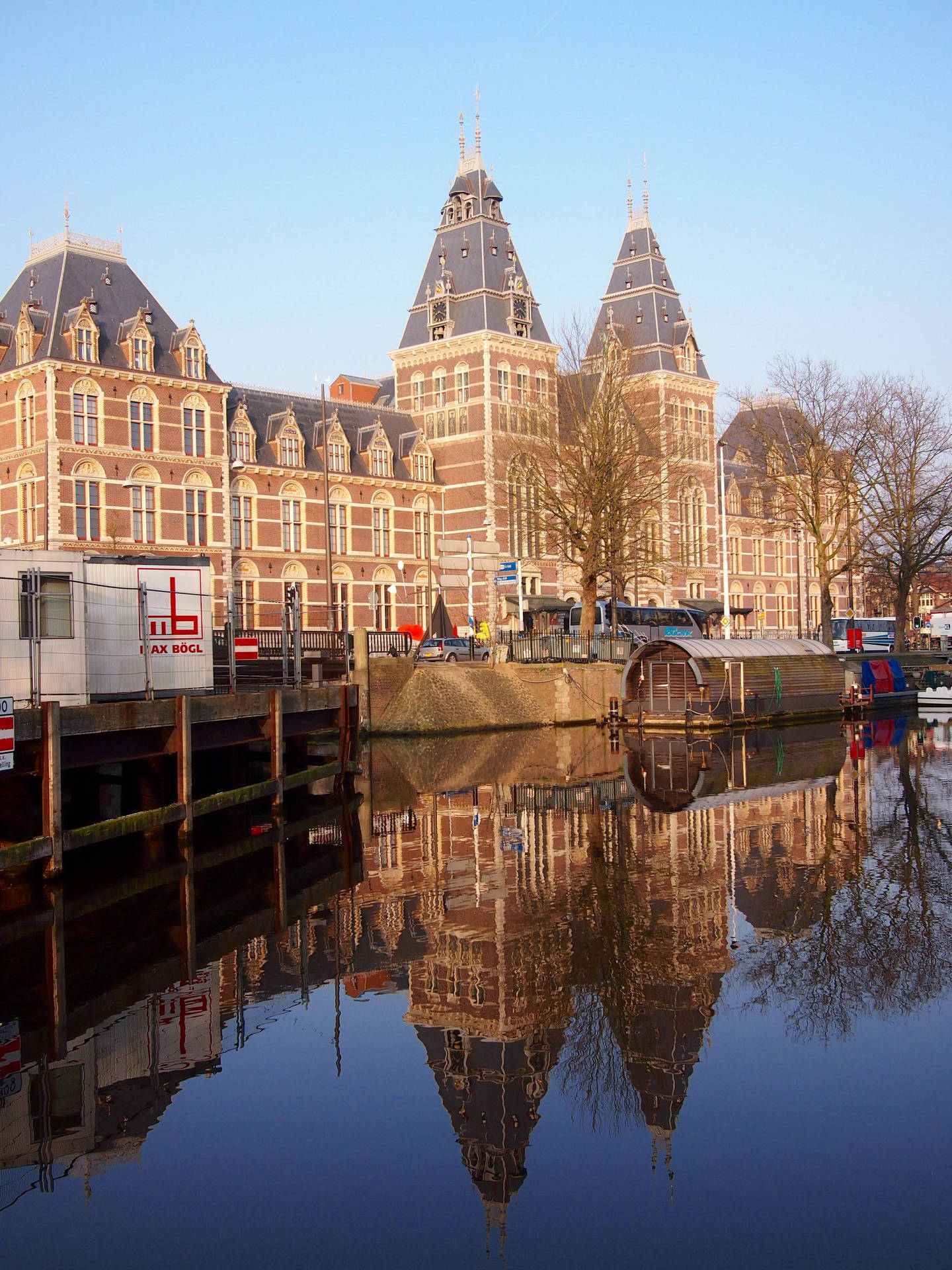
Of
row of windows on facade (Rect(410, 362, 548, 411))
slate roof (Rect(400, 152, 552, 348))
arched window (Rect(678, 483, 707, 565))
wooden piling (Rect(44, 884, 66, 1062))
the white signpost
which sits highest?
slate roof (Rect(400, 152, 552, 348))

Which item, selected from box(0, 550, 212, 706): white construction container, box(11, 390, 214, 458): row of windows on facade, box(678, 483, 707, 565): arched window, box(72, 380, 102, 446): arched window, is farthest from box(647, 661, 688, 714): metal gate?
box(678, 483, 707, 565): arched window

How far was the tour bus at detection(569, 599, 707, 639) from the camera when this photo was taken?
5247 cm

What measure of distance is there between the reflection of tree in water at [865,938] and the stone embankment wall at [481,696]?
1948 cm

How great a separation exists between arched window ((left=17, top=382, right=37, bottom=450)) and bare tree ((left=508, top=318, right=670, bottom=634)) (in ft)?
60.4

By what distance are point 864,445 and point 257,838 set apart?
37.0m

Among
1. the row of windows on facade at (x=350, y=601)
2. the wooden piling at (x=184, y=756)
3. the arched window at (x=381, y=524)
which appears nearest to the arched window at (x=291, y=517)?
the row of windows on facade at (x=350, y=601)

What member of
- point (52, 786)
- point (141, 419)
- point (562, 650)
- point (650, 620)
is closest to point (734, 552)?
point (650, 620)

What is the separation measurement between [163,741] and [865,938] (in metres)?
10.5

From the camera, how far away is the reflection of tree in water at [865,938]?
32.4ft

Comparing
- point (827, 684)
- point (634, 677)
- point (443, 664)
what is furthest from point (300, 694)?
point (827, 684)

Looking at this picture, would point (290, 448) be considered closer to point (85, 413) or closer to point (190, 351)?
point (190, 351)

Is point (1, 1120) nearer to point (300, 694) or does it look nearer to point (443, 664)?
point (300, 694)

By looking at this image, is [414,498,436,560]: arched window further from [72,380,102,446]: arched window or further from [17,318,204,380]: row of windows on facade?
[72,380,102,446]: arched window

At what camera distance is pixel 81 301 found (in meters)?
46.4
